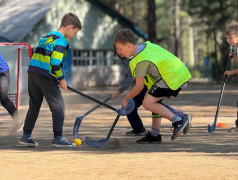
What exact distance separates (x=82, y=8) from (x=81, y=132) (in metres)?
22.2

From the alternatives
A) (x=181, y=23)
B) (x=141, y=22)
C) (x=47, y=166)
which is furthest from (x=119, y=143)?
(x=181, y=23)

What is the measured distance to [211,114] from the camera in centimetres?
1341

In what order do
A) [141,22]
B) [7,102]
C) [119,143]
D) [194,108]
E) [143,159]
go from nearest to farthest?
[143,159] → [119,143] → [7,102] → [194,108] → [141,22]

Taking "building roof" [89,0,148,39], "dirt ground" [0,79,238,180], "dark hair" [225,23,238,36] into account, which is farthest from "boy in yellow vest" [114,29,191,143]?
"building roof" [89,0,148,39]

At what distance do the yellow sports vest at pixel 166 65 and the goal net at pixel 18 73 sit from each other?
3145 mm

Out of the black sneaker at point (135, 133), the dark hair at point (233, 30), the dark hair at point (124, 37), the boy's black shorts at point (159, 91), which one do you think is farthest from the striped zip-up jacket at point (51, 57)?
the dark hair at point (233, 30)

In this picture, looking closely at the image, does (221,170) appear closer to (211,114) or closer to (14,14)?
(211,114)

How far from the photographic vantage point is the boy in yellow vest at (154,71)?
7.57m

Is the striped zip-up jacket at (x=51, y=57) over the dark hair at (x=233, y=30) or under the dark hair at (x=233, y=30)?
under

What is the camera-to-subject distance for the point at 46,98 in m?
7.89

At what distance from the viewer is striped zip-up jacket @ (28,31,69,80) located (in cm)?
763

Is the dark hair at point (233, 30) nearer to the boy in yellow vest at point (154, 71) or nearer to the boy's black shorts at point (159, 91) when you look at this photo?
the boy in yellow vest at point (154, 71)

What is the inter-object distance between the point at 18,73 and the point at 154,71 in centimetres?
336

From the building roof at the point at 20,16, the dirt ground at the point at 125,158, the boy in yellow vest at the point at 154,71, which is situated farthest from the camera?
the building roof at the point at 20,16
